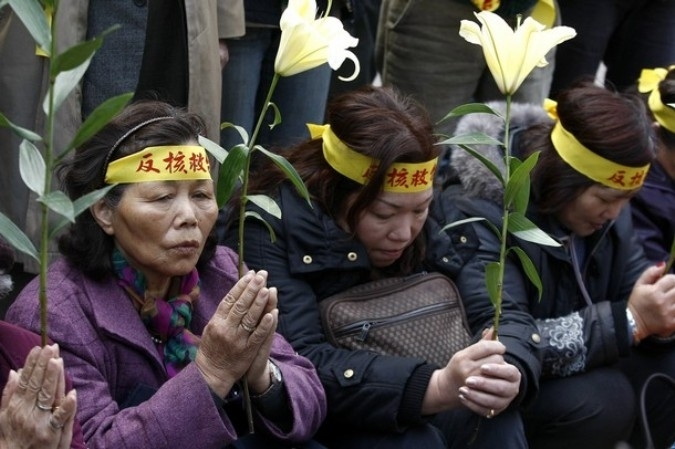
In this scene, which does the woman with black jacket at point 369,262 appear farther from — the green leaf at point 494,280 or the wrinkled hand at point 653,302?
the wrinkled hand at point 653,302

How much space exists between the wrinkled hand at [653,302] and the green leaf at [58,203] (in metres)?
2.17

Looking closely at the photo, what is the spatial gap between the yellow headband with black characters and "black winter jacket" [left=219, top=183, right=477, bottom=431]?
718 millimetres

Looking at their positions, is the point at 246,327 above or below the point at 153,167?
below

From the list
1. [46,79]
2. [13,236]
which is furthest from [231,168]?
[46,79]

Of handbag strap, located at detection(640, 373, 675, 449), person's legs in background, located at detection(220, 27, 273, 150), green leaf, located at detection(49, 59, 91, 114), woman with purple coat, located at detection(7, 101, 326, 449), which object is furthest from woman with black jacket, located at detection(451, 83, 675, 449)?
green leaf, located at detection(49, 59, 91, 114)

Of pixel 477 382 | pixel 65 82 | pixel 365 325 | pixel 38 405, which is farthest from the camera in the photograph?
pixel 365 325

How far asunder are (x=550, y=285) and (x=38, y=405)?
194 cm

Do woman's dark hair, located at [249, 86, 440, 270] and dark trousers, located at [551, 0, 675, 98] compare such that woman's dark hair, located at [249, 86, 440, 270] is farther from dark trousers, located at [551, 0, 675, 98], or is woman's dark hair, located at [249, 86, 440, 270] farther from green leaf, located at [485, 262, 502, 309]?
dark trousers, located at [551, 0, 675, 98]

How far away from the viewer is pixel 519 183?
9.33 ft

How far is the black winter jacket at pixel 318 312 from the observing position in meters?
3.21

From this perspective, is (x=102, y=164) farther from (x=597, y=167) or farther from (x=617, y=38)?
(x=617, y=38)

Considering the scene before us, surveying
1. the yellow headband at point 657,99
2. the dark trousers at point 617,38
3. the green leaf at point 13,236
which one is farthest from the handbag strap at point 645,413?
the green leaf at point 13,236

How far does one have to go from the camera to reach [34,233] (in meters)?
3.51

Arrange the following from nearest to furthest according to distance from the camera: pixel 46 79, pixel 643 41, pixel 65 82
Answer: pixel 65 82 < pixel 46 79 < pixel 643 41
